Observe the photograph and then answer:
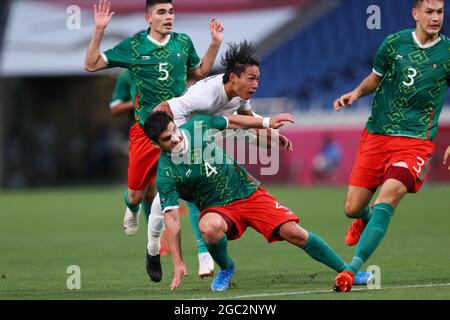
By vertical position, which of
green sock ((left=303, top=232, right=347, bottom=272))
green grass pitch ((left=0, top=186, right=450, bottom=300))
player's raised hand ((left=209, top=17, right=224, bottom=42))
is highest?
player's raised hand ((left=209, top=17, right=224, bottom=42))

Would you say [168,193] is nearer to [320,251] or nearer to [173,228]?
[173,228]

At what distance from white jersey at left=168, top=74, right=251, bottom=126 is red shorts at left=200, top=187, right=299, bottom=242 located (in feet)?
2.87

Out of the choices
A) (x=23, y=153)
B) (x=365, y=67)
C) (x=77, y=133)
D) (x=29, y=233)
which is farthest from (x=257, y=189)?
(x=77, y=133)

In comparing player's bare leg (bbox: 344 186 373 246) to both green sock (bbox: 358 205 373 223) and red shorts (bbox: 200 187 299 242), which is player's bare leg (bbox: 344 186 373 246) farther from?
red shorts (bbox: 200 187 299 242)

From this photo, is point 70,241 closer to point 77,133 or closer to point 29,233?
point 29,233

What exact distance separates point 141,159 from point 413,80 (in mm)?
3436

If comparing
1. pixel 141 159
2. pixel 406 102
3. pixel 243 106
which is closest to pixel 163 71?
pixel 141 159

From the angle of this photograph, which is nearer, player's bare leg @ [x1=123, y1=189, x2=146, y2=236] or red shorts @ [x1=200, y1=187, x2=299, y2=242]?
red shorts @ [x1=200, y1=187, x2=299, y2=242]

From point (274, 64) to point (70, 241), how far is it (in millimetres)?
20758

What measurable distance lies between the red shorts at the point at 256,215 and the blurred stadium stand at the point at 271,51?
21.3 meters

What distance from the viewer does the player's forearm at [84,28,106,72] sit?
1043cm

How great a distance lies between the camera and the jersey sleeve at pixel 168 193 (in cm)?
882

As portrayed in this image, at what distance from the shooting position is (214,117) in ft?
29.6

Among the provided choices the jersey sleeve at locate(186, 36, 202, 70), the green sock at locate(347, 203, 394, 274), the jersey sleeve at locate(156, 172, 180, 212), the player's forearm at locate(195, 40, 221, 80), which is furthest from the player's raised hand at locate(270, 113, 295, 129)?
the jersey sleeve at locate(186, 36, 202, 70)
